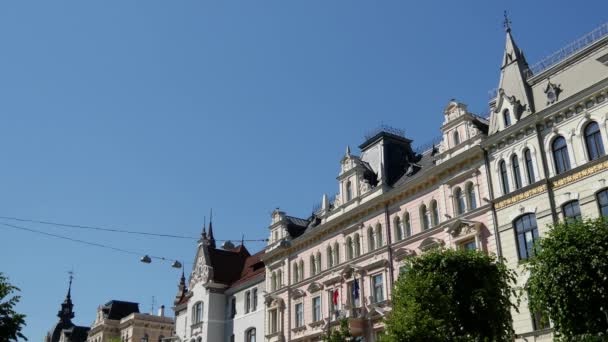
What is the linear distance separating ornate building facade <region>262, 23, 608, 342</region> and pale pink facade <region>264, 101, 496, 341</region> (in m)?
0.08

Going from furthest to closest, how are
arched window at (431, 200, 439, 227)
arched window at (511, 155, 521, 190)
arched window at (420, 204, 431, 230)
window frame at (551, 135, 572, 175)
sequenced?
arched window at (420, 204, 431, 230)
arched window at (431, 200, 439, 227)
arched window at (511, 155, 521, 190)
window frame at (551, 135, 572, 175)

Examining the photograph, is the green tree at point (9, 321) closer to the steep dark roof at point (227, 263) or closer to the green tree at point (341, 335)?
the green tree at point (341, 335)

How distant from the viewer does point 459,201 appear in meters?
39.0

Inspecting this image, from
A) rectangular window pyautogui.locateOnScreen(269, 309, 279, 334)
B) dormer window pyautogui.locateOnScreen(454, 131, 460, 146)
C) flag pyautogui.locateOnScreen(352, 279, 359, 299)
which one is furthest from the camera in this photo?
rectangular window pyautogui.locateOnScreen(269, 309, 279, 334)

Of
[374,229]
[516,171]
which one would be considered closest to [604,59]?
[516,171]

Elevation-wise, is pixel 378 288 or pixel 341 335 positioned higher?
pixel 378 288

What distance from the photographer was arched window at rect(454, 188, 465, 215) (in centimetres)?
3860

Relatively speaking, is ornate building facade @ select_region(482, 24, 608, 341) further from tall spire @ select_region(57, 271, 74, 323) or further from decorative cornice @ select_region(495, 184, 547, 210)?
tall spire @ select_region(57, 271, 74, 323)

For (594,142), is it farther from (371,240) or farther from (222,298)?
(222,298)

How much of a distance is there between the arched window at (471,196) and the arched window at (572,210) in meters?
6.17

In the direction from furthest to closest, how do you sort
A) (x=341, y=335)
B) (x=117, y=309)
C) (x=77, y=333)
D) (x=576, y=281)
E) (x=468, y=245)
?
(x=77, y=333), (x=117, y=309), (x=341, y=335), (x=468, y=245), (x=576, y=281)

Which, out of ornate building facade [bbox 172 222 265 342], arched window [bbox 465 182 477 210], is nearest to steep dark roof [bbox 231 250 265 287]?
ornate building facade [bbox 172 222 265 342]

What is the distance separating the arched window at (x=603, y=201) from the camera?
1195 inches

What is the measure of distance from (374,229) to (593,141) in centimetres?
1684
